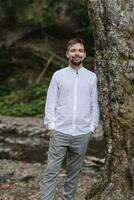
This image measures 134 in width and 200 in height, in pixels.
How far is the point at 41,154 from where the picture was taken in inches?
448

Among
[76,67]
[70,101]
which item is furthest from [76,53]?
[70,101]

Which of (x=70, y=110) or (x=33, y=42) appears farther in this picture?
(x=33, y=42)

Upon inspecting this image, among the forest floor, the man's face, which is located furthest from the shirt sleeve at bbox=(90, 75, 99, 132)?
the forest floor

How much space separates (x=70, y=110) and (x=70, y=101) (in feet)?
0.29

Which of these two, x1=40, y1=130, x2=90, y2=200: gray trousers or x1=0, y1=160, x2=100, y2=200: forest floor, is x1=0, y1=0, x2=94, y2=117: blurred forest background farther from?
x1=40, y1=130, x2=90, y2=200: gray trousers

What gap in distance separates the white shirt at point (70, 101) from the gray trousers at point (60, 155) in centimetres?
7

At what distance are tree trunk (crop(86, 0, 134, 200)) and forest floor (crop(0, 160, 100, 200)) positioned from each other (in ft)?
5.79

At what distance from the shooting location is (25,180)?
8039 mm

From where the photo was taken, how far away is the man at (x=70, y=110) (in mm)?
4945

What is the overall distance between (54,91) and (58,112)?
0.68 feet

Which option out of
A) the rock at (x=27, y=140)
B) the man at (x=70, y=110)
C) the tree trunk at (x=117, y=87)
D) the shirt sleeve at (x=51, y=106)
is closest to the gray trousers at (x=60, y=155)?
the man at (x=70, y=110)

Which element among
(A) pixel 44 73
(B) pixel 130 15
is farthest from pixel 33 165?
(A) pixel 44 73

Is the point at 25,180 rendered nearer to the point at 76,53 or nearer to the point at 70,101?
the point at 70,101

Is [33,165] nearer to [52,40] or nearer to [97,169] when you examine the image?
[97,169]
